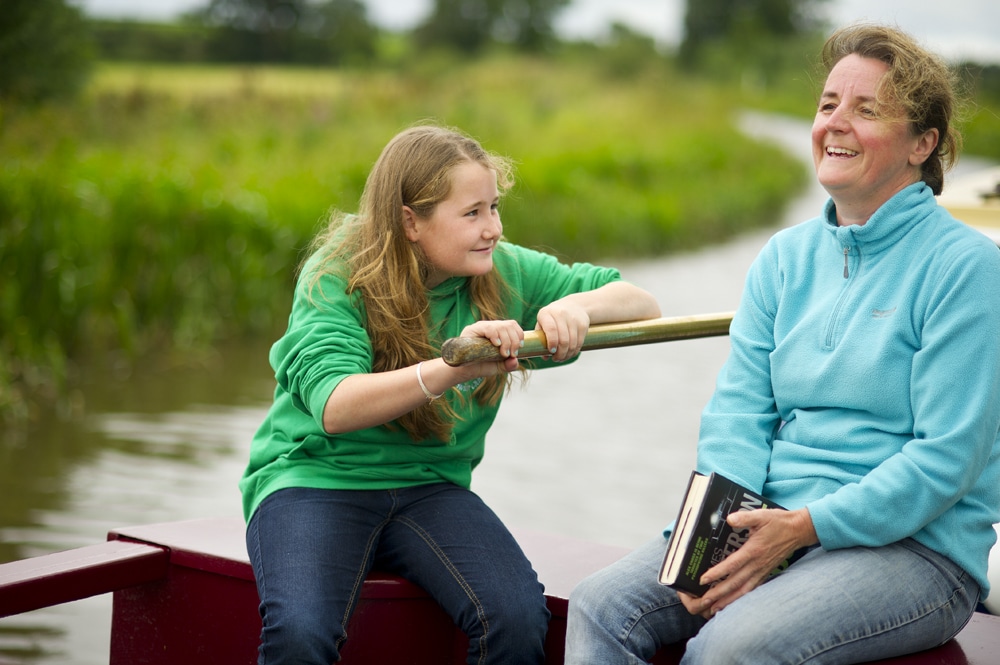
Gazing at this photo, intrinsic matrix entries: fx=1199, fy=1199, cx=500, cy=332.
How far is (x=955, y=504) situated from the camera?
1.77 meters

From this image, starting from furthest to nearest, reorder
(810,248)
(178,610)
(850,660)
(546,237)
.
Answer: (546,237) < (178,610) < (810,248) < (850,660)

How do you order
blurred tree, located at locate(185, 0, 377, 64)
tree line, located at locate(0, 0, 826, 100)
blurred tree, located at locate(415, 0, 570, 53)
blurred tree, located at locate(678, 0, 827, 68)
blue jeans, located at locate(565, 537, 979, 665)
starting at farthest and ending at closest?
blurred tree, located at locate(678, 0, 827, 68) → blurred tree, located at locate(415, 0, 570, 53) → blurred tree, located at locate(185, 0, 377, 64) → tree line, located at locate(0, 0, 826, 100) → blue jeans, located at locate(565, 537, 979, 665)

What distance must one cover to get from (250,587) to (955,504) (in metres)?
1.22

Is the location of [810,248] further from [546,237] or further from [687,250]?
[687,250]

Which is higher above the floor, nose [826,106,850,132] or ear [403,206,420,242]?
nose [826,106,850,132]

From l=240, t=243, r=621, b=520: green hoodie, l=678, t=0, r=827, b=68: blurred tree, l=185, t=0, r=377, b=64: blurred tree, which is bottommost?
l=240, t=243, r=621, b=520: green hoodie

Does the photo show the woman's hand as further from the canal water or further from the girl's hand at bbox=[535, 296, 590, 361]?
the canal water

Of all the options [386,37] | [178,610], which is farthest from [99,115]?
[386,37]

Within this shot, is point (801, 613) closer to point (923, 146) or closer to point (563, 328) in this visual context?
point (563, 328)

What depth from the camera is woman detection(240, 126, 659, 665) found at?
1.92m

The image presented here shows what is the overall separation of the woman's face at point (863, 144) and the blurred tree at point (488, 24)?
36.6 metres

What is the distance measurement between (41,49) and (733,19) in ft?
173

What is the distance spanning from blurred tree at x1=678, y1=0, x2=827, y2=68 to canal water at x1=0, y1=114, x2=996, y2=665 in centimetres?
4789

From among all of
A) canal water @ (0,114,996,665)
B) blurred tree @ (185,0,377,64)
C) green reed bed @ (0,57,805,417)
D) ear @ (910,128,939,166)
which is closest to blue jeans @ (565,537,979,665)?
ear @ (910,128,939,166)
